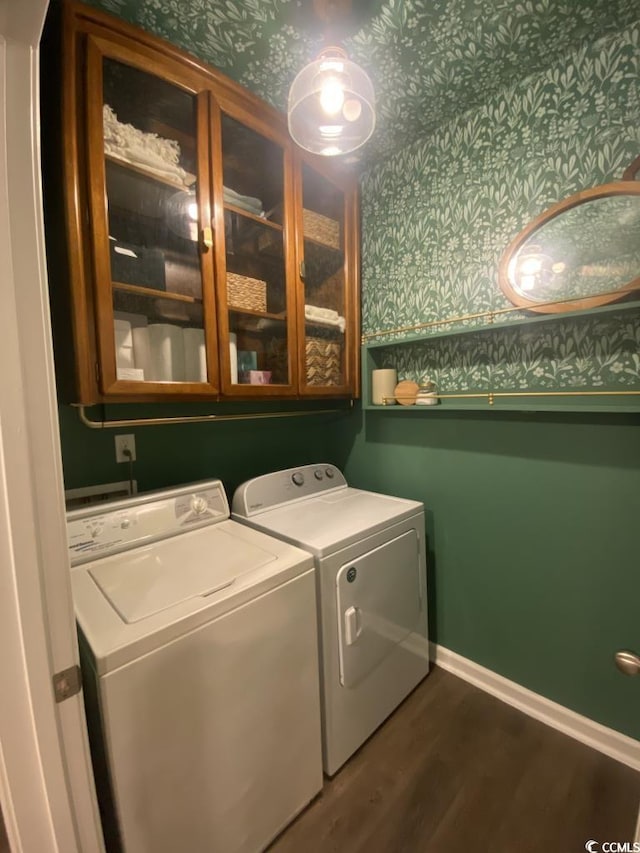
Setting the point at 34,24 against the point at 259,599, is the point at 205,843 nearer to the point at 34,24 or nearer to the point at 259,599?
the point at 259,599

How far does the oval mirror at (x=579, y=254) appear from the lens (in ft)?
4.00

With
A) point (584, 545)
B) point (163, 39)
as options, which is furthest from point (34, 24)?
point (584, 545)

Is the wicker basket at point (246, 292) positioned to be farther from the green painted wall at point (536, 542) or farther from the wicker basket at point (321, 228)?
the green painted wall at point (536, 542)

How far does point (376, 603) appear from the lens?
1430 millimetres

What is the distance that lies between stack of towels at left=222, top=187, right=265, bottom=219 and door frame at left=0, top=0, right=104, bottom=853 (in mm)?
970

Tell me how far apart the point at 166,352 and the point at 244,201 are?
Result: 0.74 metres

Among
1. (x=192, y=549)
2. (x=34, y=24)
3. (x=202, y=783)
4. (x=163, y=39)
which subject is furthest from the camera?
(x=192, y=549)

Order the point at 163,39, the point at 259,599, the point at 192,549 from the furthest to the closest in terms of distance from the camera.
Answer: the point at 192,549, the point at 163,39, the point at 259,599

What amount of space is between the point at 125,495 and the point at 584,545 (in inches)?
73.8

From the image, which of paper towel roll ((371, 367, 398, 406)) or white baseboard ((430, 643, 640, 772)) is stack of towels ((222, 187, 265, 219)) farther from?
white baseboard ((430, 643, 640, 772))

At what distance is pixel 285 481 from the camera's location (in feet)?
5.81

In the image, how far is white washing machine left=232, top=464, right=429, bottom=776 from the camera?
1280mm

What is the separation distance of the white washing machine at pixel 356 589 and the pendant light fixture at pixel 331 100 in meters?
1.40

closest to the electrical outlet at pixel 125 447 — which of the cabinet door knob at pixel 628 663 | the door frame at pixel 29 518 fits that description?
the door frame at pixel 29 518
